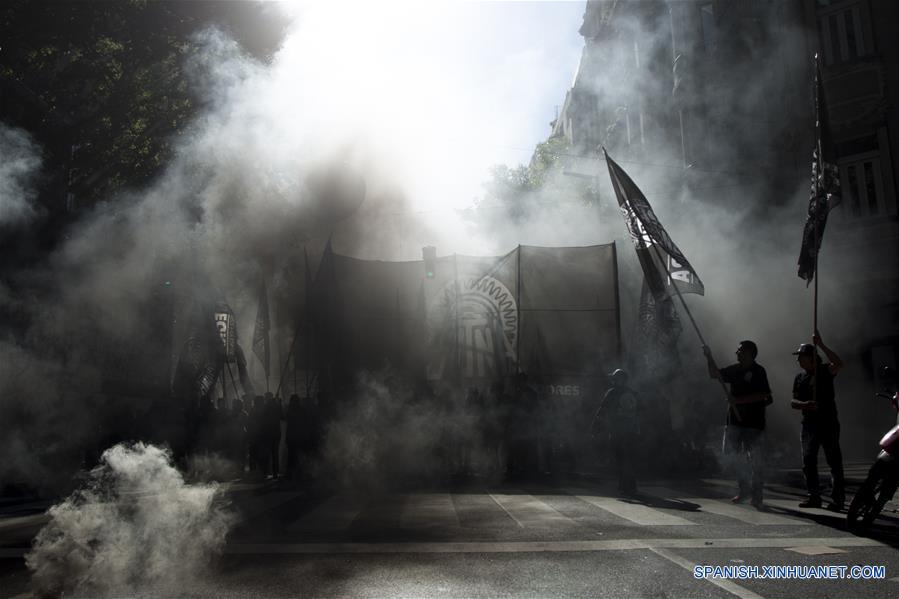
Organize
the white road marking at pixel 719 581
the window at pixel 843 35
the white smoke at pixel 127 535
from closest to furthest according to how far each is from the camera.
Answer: the white road marking at pixel 719 581
the white smoke at pixel 127 535
the window at pixel 843 35

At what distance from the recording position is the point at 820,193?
22.3ft

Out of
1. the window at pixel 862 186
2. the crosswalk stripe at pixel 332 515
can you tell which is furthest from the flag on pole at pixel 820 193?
the window at pixel 862 186

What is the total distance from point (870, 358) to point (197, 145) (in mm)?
13983

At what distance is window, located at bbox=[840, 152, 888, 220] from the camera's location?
1299 cm

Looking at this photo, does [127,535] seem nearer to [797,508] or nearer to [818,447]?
[797,508]

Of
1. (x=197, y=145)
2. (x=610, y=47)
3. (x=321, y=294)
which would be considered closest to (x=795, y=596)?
(x=321, y=294)

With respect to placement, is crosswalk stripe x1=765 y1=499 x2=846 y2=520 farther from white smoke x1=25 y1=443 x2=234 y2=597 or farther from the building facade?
the building facade

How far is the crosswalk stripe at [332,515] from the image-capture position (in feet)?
16.9

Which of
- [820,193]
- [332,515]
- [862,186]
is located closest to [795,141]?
[862,186]

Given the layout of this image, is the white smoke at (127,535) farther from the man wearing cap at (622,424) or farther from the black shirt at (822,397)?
the black shirt at (822,397)

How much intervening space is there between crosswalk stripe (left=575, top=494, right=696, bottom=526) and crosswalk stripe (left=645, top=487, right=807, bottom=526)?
437mm

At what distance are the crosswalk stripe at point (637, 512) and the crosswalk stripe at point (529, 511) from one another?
18.7 inches

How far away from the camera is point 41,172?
31.9 ft

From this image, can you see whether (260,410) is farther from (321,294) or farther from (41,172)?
(41,172)
